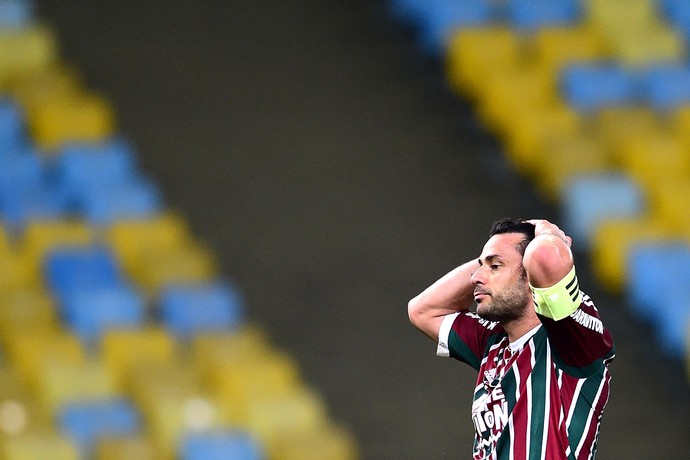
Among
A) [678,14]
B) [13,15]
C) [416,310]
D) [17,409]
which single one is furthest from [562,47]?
[416,310]

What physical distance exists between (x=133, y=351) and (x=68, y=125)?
156cm

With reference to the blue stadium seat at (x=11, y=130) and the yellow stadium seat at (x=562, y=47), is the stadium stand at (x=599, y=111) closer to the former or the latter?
the yellow stadium seat at (x=562, y=47)

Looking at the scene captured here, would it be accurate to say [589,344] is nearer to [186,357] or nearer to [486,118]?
[186,357]

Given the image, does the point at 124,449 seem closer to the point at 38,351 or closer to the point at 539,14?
the point at 38,351

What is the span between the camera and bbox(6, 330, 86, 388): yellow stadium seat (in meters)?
5.79

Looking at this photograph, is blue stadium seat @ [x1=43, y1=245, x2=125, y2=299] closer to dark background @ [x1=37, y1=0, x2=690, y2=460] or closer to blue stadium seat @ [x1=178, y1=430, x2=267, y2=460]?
dark background @ [x1=37, y1=0, x2=690, y2=460]

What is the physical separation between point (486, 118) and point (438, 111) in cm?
25

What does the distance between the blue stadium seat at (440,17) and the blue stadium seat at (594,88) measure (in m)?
0.62

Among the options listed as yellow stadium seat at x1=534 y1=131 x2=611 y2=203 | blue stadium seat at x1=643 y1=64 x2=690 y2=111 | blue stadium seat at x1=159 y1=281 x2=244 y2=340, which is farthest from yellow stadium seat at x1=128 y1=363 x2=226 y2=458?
blue stadium seat at x1=643 y1=64 x2=690 y2=111

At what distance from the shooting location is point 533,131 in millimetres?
6703

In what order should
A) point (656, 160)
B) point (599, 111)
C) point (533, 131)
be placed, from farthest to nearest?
point (599, 111)
point (533, 131)
point (656, 160)

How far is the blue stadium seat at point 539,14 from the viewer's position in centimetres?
744

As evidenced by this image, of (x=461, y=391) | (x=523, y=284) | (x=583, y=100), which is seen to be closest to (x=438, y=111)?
(x=583, y=100)

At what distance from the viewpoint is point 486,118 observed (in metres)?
7.10
